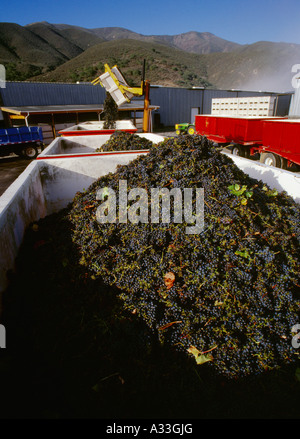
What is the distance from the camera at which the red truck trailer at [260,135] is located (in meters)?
7.36

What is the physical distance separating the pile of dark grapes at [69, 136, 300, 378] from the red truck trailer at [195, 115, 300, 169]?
5.14 metres

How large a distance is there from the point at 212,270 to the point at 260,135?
30.5 feet

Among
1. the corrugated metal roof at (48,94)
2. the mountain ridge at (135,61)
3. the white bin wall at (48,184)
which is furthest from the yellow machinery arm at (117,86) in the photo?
the mountain ridge at (135,61)

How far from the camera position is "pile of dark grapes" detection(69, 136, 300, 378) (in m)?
1.87

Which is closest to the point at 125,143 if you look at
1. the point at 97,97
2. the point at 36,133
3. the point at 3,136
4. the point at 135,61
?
the point at 3,136

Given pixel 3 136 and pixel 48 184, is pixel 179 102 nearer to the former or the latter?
pixel 3 136

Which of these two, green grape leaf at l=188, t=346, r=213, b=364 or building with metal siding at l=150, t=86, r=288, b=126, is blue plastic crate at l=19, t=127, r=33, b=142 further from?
building with metal siding at l=150, t=86, r=288, b=126

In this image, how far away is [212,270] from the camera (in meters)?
2.08

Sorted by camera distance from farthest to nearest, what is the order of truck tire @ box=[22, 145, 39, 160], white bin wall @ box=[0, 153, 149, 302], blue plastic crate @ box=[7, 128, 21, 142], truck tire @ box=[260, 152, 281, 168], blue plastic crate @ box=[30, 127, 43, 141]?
truck tire @ box=[22, 145, 39, 160], blue plastic crate @ box=[30, 127, 43, 141], blue plastic crate @ box=[7, 128, 21, 142], truck tire @ box=[260, 152, 281, 168], white bin wall @ box=[0, 153, 149, 302]

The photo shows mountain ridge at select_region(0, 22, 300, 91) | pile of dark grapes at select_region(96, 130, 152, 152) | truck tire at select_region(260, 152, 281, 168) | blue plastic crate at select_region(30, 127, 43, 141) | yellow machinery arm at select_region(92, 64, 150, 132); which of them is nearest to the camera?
pile of dark grapes at select_region(96, 130, 152, 152)

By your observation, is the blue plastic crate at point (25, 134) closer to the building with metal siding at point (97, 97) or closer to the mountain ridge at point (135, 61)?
the building with metal siding at point (97, 97)

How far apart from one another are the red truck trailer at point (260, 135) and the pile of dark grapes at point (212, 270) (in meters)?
5.14

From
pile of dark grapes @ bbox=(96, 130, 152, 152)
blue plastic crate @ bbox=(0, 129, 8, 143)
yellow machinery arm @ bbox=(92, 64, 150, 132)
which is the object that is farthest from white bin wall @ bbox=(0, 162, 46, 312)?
blue plastic crate @ bbox=(0, 129, 8, 143)

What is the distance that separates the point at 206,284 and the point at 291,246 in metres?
1.02
